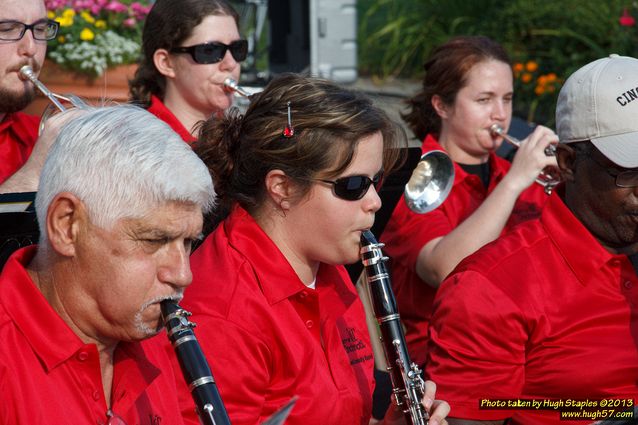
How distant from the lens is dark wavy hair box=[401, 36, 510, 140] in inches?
194

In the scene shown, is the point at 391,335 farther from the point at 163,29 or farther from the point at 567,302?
the point at 163,29

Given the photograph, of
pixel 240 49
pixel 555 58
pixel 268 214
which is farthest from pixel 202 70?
pixel 555 58

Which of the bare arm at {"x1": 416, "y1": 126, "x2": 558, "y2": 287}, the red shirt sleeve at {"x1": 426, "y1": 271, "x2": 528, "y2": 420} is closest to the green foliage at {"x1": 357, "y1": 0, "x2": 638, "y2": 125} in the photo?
the bare arm at {"x1": 416, "y1": 126, "x2": 558, "y2": 287}

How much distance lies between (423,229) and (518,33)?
6.09 metres

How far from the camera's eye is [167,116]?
14.9 ft

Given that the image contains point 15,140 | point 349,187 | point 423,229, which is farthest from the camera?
point 423,229

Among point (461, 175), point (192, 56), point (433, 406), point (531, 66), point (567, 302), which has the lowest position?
point (433, 406)

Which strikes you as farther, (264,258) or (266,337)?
(264,258)

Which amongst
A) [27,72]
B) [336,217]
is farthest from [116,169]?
[27,72]

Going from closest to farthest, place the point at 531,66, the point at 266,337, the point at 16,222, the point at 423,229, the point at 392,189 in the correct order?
1. the point at 16,222
2. the point at 266,337
3. the point at 392,189
4. the point at 423,229
5. the point at 531,66

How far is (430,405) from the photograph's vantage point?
286 centimetres

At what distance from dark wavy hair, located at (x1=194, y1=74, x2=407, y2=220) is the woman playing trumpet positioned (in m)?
1.12

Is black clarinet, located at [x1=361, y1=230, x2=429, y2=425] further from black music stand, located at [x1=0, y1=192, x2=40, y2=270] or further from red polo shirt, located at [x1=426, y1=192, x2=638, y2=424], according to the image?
black music stand, located at [x1=0, y1=192, x2=40, y2=270]

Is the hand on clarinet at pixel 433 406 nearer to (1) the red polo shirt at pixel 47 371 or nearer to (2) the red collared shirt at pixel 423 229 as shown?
(1) the red polo shirt at pixel 47 371
